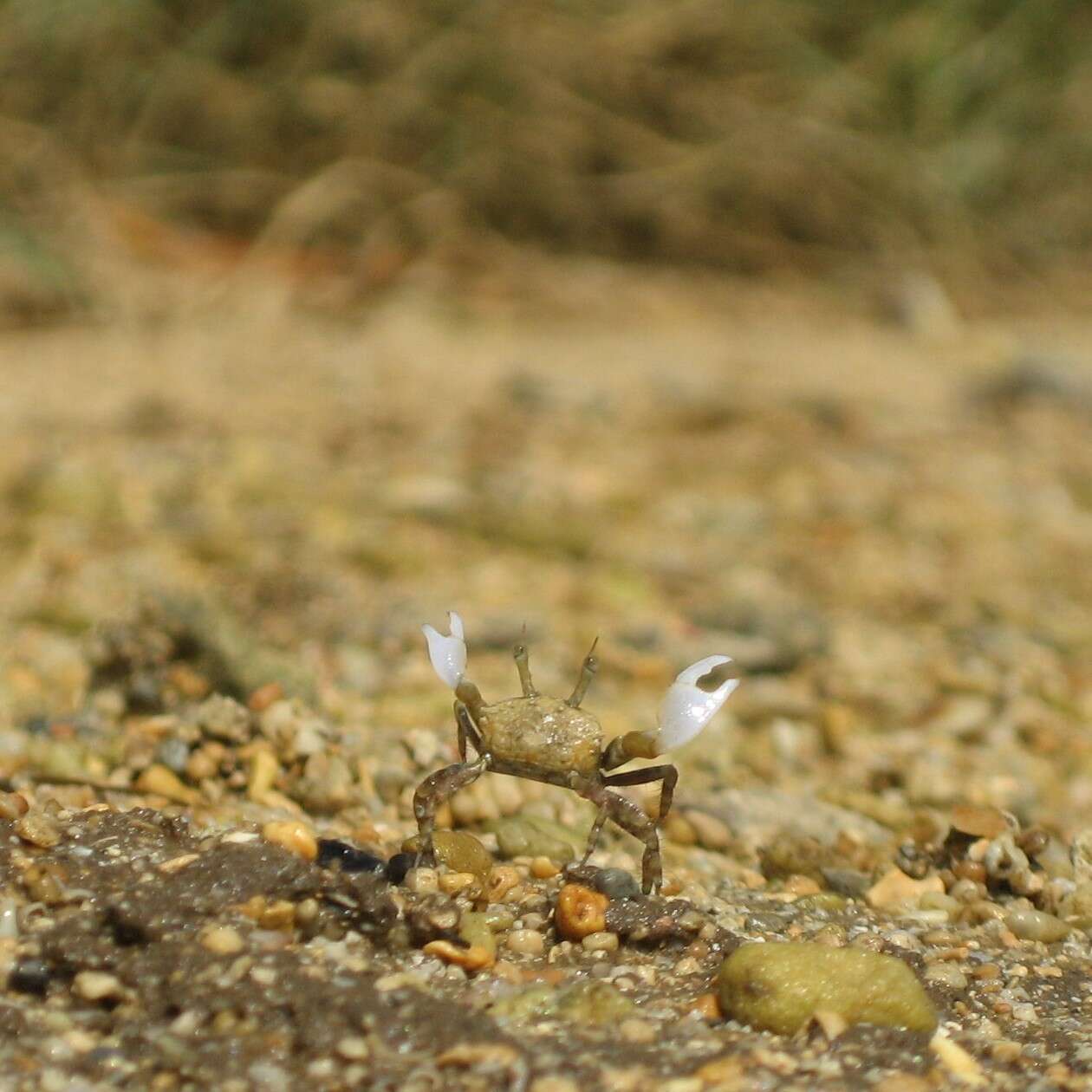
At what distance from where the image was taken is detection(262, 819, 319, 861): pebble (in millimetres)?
1460

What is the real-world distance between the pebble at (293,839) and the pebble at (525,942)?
0.22 metres

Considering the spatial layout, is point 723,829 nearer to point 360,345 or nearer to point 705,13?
point 360,345

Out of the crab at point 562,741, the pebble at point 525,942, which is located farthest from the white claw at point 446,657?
the pebble at point 525,942

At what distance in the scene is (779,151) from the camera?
5562 millimetres

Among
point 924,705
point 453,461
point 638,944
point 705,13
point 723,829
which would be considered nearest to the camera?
point 638,944

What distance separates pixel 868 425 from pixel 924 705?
1.82 metres

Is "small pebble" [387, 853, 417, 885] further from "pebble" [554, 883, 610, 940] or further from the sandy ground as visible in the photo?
"pebble" [554, 883, 610, 940]

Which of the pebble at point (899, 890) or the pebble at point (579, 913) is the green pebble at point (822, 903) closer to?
the pebble at point (899, 890)

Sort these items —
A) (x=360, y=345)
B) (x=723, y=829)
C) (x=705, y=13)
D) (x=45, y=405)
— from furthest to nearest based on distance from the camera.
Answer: (x=705, y=13), (x=360, y=345), (x=45, y=405), (x=723, y=829)

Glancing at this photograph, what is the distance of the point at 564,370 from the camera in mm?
4676

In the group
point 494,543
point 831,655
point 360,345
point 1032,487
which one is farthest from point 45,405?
point 1032,487

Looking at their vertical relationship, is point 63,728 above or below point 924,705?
above

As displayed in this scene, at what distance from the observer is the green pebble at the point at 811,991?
4.31ft

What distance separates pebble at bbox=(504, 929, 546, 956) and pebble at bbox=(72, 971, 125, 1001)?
366mm
